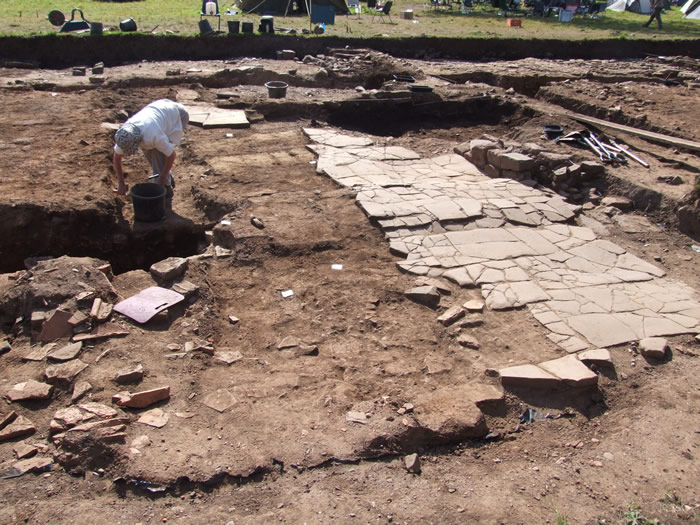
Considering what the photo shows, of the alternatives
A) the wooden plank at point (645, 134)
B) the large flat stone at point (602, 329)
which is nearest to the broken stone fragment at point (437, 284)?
the large flat stone at point (602, 329)

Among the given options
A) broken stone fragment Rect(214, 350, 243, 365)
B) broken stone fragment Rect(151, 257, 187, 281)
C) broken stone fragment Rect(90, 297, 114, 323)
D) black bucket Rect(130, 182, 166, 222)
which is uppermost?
black bucket Rect(130, 182, 166, 222)

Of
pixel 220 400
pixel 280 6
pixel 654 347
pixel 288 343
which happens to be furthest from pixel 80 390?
pixel 280 6

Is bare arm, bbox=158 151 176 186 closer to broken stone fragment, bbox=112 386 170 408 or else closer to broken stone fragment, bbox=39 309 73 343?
broken stone fragment, bbox=39 309 73 343

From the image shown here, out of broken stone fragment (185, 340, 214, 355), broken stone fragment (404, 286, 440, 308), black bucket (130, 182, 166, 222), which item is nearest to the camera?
broken stone fragment (185, 340, 214, 355)

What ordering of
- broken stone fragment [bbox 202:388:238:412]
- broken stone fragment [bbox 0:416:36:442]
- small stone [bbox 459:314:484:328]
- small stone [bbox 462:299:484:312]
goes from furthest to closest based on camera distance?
small stone [bbox 462:299:484:312] < small stone [bbox 459:314:484:328] < broken stone fragment [bbox 202:388:238:412] < broken stone fragment [bbox 0:416:36:442]

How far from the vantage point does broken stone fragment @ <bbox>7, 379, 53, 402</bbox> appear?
11.2 feet

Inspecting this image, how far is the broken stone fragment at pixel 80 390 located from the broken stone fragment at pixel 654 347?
3977mm

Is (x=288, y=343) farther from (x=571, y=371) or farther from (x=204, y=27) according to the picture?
(x=204, y=27)

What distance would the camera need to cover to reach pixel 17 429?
10.5 ft

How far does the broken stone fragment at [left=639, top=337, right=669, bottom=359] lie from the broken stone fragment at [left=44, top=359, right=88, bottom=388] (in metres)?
4.06

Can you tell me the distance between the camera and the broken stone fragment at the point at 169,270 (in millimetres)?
4766

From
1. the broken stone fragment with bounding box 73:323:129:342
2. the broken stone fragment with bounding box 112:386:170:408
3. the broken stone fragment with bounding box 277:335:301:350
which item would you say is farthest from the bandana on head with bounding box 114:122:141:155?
the broken stone fragment with bounding box 112:386:170:408

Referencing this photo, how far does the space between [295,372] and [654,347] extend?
2.72 m

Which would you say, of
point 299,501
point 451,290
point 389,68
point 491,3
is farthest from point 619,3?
point 299,501
